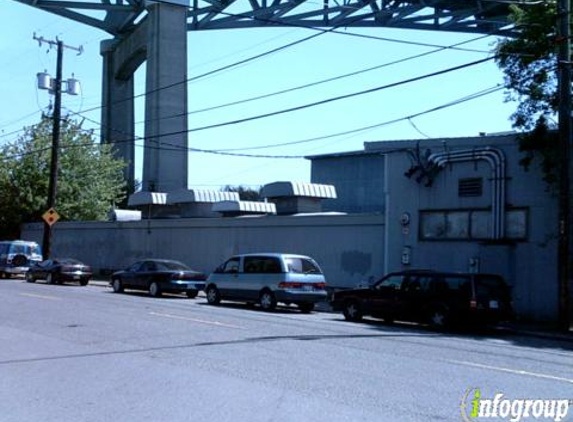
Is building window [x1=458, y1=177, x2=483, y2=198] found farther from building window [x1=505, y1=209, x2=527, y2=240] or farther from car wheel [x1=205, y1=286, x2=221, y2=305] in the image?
car wheel [x1=205, y1=286, x2=221, y2=305]

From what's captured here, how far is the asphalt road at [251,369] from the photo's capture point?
25.6ft

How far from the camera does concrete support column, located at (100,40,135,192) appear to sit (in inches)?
2450

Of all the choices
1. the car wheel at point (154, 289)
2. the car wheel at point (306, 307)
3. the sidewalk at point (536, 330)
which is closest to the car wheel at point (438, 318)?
the sidewalk at point (536, 330)

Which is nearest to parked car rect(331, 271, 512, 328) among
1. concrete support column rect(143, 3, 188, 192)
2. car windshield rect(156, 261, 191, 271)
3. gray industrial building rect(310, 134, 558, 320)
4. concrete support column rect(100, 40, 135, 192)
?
gray industrial building rect(310, 134, 558, 320)

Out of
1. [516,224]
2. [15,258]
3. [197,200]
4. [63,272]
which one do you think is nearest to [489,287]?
[516,224]

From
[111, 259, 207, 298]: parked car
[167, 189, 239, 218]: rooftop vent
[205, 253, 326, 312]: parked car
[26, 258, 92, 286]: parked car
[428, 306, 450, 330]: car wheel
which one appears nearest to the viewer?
[428, 306, 450, 330]: car wheel

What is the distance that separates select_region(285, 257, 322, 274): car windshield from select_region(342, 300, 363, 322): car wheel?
230cm

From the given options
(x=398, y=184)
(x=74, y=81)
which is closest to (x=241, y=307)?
(x=398, y=184)

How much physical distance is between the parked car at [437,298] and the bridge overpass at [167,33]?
2156 cm

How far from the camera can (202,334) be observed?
1431 centimetres

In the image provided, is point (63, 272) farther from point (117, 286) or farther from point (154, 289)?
point (154, 289)

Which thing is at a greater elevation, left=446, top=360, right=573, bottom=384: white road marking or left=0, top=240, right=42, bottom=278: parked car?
left=0, top=240, right=42, bottom=278: parked car

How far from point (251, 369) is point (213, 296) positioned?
Result: 512 inches

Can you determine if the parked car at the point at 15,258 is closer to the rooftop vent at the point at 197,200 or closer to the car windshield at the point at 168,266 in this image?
the rooftop vent at the point at 197,200
